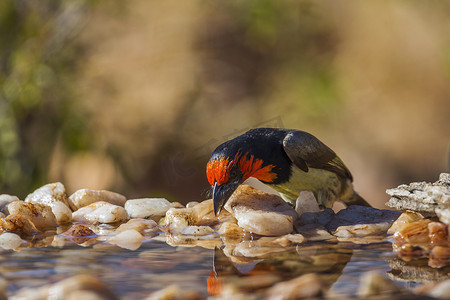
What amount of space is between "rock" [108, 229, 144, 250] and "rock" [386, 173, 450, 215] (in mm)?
933

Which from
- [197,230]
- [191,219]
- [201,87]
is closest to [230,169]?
[191,219]

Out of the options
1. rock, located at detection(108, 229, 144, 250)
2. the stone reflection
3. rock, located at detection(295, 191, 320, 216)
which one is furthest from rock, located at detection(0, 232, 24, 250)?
rock, located at detection(295, 191, 320, 216)

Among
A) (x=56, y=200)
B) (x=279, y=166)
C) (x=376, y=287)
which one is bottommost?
(x=376, y=287)

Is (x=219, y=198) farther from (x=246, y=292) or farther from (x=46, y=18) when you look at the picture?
(x=46, y=18)

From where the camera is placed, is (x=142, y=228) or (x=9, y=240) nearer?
(x=9, y=240)

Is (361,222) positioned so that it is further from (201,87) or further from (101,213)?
(201,87)

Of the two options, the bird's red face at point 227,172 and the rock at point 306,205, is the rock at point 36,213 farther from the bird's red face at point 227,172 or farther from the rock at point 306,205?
the rock at point 306,205

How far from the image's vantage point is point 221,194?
2551 mm

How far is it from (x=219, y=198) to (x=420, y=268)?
3.35 feet

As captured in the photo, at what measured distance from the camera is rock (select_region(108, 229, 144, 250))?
214 cm

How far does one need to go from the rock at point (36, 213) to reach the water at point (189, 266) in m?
0.33

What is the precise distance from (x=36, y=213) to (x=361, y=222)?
1.27m

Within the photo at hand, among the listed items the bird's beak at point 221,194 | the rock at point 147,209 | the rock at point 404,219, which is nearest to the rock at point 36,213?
the rock at point 147,209

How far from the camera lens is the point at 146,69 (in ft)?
24.4
